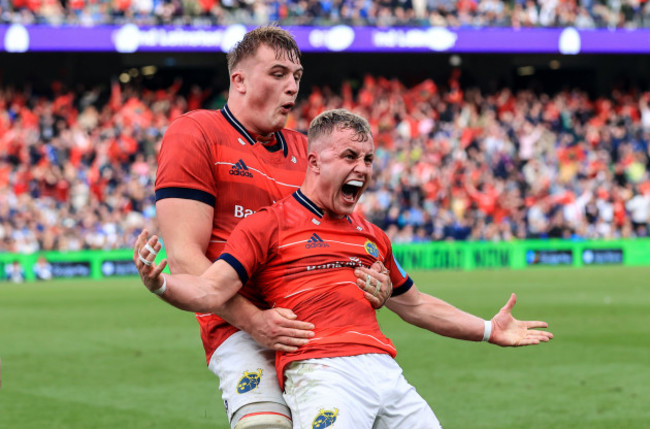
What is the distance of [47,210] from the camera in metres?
26.6

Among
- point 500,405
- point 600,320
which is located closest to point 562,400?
point 500,405

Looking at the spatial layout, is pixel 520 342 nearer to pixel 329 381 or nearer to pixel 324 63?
pixel 329 381

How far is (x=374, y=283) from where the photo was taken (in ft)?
14.5

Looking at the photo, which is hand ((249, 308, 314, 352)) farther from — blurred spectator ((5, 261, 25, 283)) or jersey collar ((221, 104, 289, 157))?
blurred spectator ((5, 261, 25, 283))

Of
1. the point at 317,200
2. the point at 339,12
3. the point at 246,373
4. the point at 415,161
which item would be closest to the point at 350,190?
the point at 317,200

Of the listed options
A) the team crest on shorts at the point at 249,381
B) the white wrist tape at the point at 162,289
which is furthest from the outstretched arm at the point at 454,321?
the white wrist tape at the point at 162,289

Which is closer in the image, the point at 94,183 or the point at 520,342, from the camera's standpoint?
the point at 520,342

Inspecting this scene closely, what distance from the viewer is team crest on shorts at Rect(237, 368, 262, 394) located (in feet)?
14.6

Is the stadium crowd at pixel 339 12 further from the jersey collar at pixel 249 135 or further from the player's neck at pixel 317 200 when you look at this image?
the player's neck at pixel 317 200

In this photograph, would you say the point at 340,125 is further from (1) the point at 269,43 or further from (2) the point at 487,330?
(2) the point at 487,330

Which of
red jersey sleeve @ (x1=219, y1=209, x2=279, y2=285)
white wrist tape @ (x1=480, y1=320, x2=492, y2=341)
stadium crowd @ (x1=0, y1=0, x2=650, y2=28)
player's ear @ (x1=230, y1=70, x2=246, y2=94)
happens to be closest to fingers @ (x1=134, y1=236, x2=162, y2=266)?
red jersey sleeve @ (x1=219, y1=209, x2=279, y2=285)

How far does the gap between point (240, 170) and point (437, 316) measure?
4.03 ft

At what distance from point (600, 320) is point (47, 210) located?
16.3 m

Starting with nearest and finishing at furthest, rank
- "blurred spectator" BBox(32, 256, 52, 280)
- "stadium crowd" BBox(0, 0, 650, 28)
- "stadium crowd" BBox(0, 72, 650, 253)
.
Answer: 1. "blurred spectator" BBox(32, 256, 52, 280)
2. "stadium crowd" BBox(0, 72, 650, 253)
3. "stadium crowd" BBox(0, 0, 650, 28)
